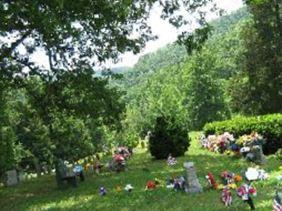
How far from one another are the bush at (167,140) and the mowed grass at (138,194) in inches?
99.1

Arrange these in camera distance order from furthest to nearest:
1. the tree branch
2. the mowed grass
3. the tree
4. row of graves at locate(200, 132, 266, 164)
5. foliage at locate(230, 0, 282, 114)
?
the tree < foliage at locate(230, 0, 282, 114) < the tree branch < row of graves at locate(200, 132, 266, 164) < the mowed grass

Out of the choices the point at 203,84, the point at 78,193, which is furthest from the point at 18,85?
the point at 203,84

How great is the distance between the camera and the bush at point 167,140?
106 feet

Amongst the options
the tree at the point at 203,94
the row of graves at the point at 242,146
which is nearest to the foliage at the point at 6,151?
the row of graves at the point at 242,146

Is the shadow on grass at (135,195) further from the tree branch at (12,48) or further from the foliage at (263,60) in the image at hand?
the foliage at (263,60)

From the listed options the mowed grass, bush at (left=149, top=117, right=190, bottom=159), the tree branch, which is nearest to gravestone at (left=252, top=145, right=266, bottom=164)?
the mowed grass

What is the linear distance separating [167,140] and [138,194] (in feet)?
46.3

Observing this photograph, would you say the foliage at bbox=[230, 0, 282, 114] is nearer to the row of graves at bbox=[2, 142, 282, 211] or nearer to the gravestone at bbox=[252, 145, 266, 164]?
the row of graves at bbox=[2, 142, 282, 211]

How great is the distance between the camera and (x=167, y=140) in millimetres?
32375

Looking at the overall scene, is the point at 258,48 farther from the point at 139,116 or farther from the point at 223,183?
the point at 139,116

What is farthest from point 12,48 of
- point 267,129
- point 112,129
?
point 267,129

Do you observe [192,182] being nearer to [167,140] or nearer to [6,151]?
[167,140]

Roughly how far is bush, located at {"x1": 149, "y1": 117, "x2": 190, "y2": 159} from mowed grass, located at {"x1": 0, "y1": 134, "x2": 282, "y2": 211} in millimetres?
2517

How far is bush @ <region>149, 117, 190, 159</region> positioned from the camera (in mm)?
32344
